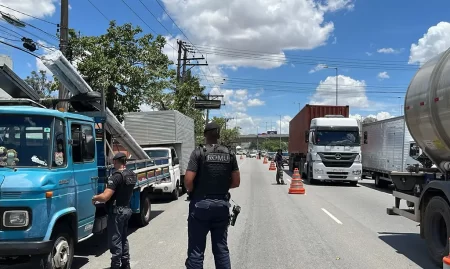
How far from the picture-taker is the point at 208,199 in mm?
4574

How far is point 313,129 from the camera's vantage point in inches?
856

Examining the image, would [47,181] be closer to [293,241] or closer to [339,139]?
[293,241]

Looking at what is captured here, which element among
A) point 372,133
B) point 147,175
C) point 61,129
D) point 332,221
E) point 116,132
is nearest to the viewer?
point 61,129

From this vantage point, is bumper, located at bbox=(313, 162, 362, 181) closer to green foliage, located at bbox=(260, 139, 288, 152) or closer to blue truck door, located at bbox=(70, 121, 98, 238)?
blue truck door, located at bbox=(70, 121, 98, 238)


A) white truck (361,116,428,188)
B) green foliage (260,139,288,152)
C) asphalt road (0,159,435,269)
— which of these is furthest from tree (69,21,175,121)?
green foliage (260,139,288,152)

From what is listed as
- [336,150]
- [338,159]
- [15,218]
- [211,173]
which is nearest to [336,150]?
[336,150]

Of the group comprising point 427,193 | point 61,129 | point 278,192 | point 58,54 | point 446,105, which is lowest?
point 278,192

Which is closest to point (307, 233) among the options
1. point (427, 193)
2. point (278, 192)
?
point (427, 193)

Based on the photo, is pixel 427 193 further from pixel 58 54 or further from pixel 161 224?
pixel 58 54

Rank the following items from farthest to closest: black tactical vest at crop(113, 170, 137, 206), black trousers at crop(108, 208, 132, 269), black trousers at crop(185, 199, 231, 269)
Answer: black tactical vest at crop(113, 170, 137, 206), black trousers at crop(108, 208, 132, 269), black trousers at crop(185, 199, 231, 269)

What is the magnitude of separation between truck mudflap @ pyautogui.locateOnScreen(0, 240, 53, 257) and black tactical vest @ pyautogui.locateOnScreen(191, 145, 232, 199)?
1969mm

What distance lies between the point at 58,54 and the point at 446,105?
19.9 feet

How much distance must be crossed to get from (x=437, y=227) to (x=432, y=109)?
192 cm

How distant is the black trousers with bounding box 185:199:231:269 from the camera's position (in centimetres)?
454
